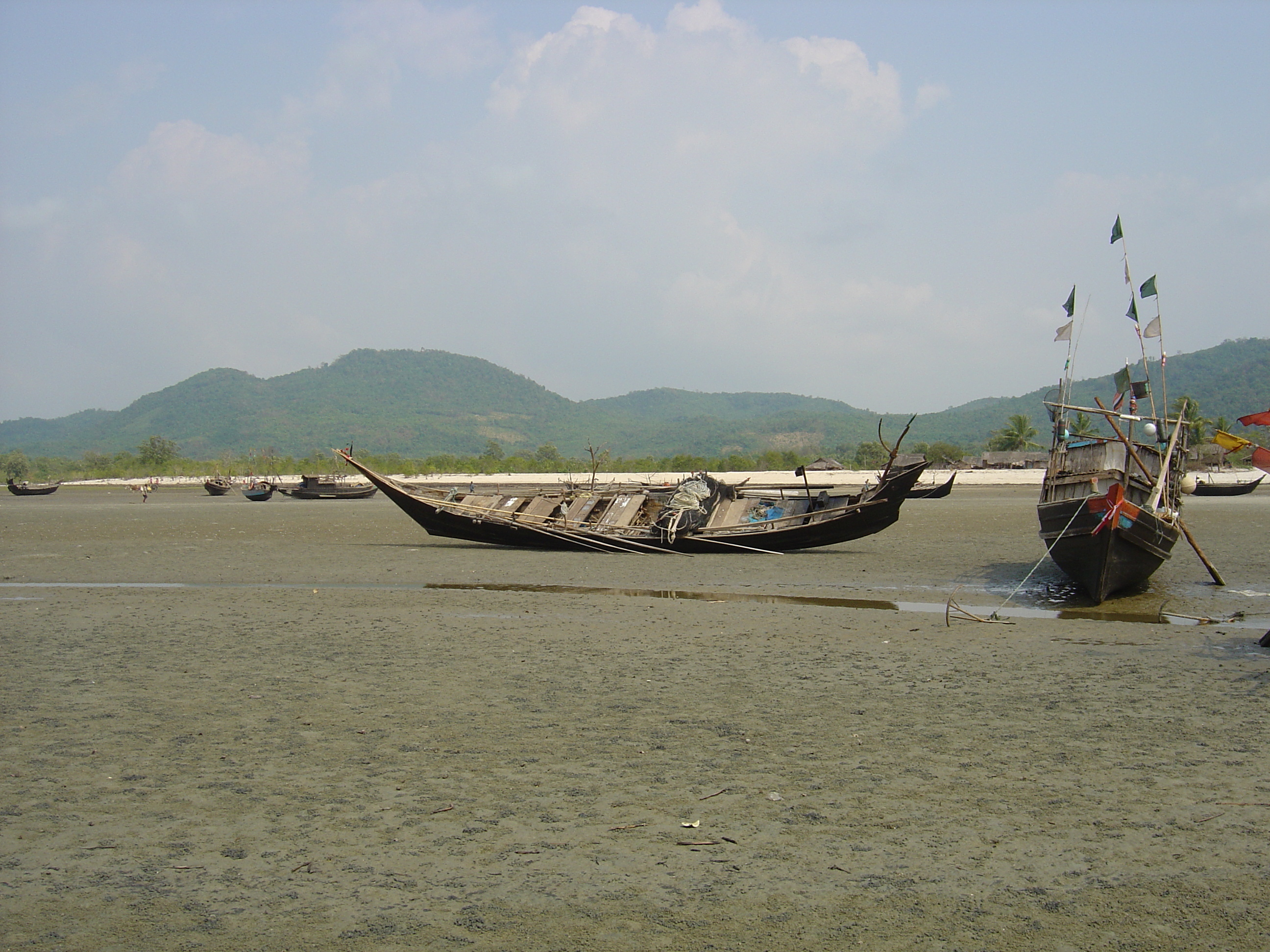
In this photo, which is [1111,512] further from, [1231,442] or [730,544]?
[730,544]

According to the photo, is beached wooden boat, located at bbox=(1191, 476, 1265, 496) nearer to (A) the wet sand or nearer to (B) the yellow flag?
(A) the wet sand

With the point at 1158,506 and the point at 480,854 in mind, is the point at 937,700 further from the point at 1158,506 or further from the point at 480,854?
the point at 1158,506

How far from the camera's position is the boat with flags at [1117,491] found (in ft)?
43.1

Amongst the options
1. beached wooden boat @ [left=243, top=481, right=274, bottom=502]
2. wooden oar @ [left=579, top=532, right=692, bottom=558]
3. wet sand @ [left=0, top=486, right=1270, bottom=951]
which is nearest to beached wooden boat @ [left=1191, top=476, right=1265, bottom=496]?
wooden oar @ [left=579, top=532, right=692, bottom=558]

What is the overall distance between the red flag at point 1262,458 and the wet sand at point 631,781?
6.70ft

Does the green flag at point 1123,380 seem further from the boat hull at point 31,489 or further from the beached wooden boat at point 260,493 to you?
the boat hull at point 31,489

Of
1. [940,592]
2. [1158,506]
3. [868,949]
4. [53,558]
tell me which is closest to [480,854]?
[868,949]

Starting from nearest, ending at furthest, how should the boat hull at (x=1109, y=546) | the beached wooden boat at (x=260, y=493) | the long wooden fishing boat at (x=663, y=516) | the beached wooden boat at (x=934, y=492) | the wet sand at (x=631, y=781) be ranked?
the wet sand at (x=631, y=781) → the boat hull at (x=1109, y=546) → the long wooden fishing boat at (x=663, y=516) → the beached wooden boat at (x=934, y=492) → the beached wooden boat at (x=260, y=493)

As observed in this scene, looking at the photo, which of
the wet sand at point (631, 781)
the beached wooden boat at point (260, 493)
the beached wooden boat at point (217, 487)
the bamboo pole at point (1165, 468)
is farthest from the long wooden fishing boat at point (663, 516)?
the beached wooden boat at point (217, 487)

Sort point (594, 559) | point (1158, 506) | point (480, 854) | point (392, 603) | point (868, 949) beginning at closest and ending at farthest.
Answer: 1. point (868, 949)
2. point (480, 854)
3. point (392, 603)
4. point (1158, 506)
5. point (594, 559)

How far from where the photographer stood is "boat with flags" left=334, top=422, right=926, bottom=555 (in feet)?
65.7

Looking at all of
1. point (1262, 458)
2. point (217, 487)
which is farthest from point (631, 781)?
point (217, 487)

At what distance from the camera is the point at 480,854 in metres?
4.84

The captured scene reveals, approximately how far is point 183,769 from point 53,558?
1822 cm
